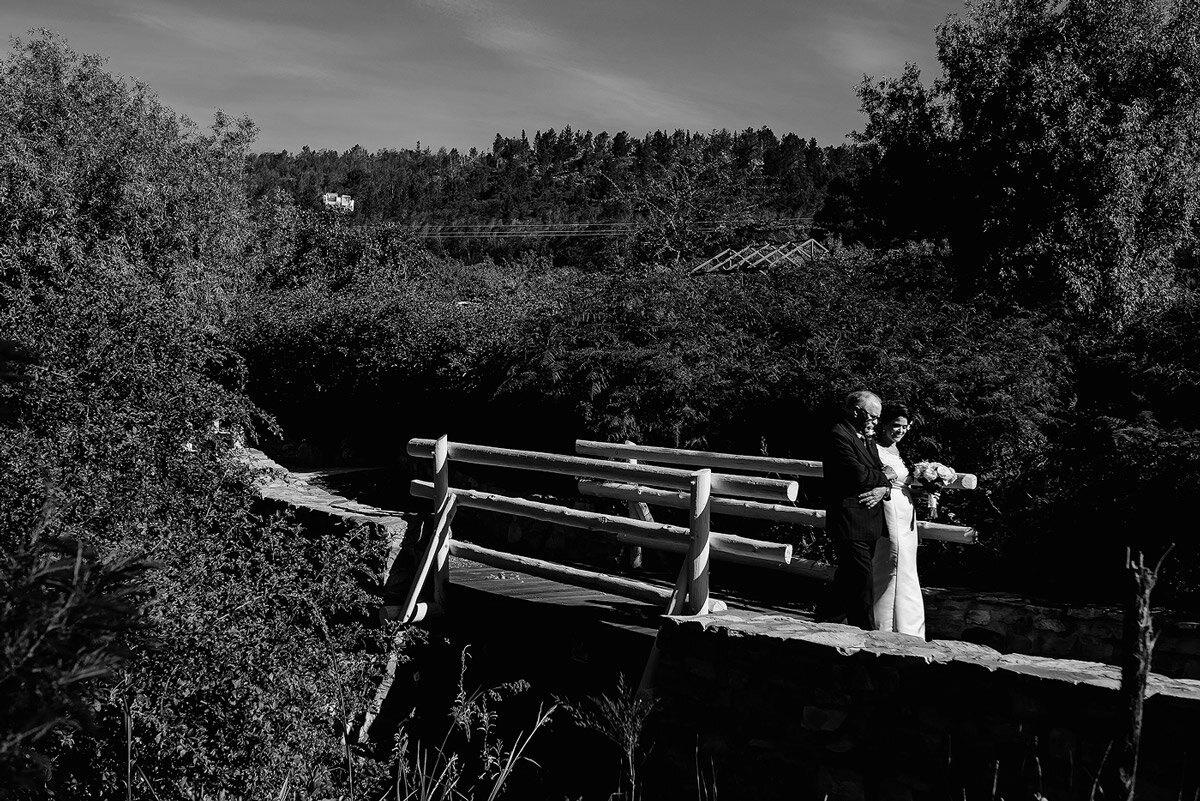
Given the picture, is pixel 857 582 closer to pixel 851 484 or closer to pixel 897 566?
pixel 897 566

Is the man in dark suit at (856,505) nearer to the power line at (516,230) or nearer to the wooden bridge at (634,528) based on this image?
the wooden bridge at (634,528)

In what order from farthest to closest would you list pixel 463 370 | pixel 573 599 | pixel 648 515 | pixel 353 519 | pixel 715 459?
pixel 463 370 → pixel 353 519 → pixel 648 515 → pixel 715 459 → pixel 573 599

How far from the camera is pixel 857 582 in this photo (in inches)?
263

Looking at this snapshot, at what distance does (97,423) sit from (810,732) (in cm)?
544

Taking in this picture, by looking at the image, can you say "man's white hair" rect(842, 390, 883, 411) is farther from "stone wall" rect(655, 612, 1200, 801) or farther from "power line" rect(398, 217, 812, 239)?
"power line" rect(398, 217, 812, 239)

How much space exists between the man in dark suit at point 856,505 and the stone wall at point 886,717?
53cm

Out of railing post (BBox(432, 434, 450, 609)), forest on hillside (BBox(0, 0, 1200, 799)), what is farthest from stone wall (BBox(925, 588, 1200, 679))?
railing post (BBox(432, 434, 450, 609))

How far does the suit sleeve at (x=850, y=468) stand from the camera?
6582 millimetres

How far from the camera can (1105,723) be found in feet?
15.1

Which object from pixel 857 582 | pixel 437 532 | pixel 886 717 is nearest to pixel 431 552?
pixel 437 532

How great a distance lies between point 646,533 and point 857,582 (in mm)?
1450

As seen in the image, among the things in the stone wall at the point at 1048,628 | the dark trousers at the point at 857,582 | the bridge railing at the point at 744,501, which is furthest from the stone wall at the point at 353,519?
the stone wall at the point at 1048,628

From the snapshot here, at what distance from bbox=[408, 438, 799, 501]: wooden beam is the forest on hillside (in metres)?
1.05

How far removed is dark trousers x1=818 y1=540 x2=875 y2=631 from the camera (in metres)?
6.66
